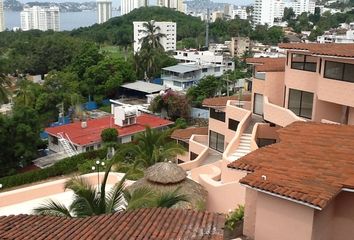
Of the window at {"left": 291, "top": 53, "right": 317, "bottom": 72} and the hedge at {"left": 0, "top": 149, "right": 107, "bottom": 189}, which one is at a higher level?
the window at {"left": 291, "top": 53, "right": 317, "bottom": 72}

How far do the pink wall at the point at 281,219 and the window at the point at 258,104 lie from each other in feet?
55.5

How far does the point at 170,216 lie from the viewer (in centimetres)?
975

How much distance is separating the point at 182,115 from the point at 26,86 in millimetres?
18696

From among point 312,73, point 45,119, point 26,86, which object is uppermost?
point 312,73

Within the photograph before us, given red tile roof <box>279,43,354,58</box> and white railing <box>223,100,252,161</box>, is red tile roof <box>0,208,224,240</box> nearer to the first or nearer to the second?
red tile roof <box>279,43,354,58</box>

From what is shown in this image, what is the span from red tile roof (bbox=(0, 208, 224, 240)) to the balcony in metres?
11.7

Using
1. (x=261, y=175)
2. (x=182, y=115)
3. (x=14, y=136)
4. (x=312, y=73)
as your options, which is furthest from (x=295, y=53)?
(x=182, y=115)

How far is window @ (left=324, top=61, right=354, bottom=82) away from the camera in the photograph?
60.3ft

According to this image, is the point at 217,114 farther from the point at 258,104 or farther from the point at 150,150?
the point at 150,150


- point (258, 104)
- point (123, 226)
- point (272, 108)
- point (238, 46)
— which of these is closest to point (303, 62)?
point (272, 108)

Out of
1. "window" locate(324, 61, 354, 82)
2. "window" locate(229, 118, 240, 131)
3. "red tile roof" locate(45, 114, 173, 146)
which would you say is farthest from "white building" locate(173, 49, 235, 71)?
"window" locate(324, 61, 354, 82)

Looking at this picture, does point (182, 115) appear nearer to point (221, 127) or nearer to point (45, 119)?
point (45, 119)

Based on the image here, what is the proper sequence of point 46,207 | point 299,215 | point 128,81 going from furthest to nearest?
point 128,81
point 46,207
point 299,215

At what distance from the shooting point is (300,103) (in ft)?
71.5
